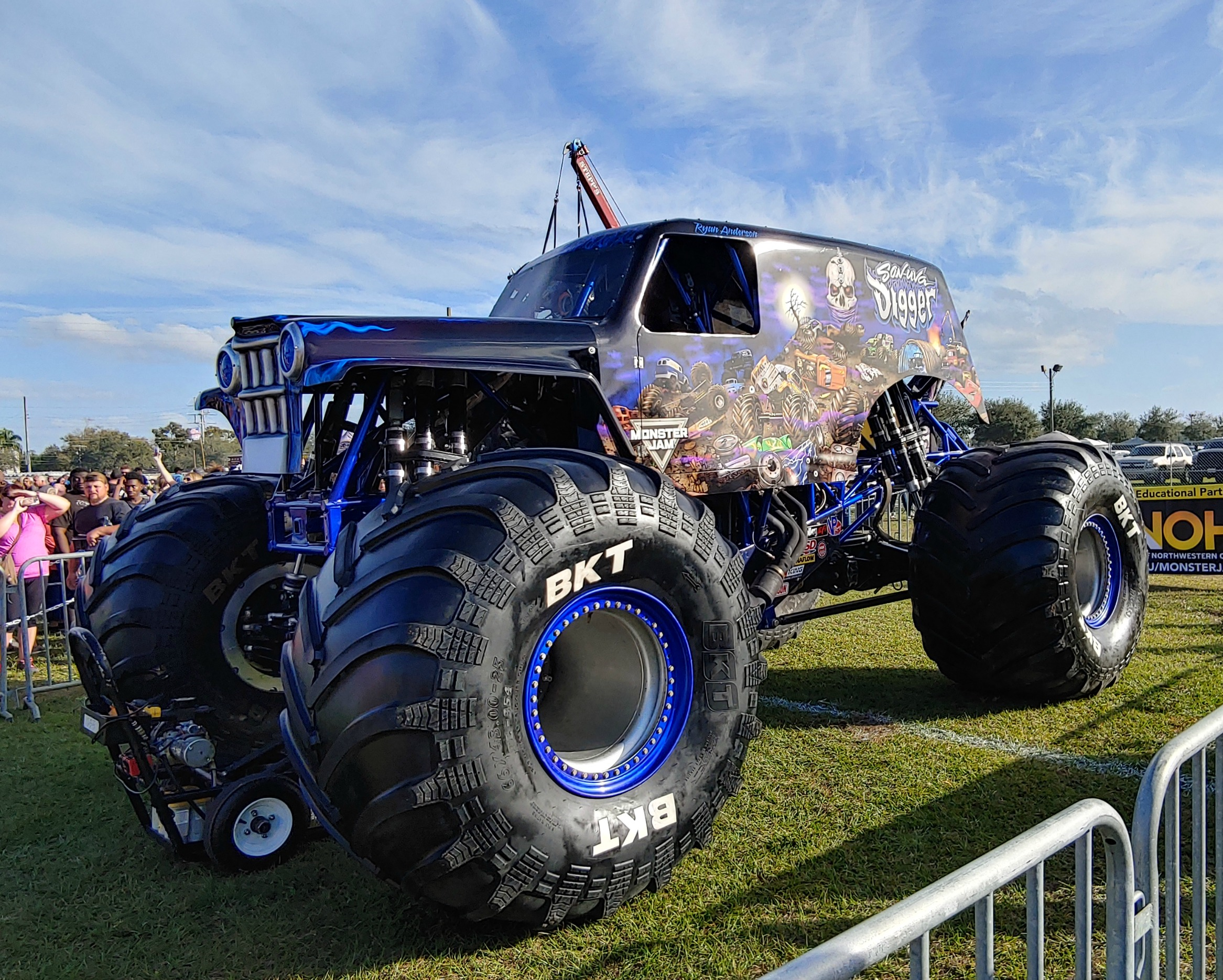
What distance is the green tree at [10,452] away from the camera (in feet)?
146

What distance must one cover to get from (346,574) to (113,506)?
885cm

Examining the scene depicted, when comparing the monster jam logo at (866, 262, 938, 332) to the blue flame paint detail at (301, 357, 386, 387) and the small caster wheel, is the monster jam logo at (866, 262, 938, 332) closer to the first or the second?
the blue flame paint detail at (301, 357, 386, 387)

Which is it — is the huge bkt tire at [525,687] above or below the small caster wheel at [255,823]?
Result: above

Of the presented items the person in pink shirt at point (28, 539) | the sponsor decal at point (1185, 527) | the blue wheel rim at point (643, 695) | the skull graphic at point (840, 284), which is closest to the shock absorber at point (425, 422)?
the blue wheel rim at point (643, 695)

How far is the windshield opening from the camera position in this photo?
15.8 ft

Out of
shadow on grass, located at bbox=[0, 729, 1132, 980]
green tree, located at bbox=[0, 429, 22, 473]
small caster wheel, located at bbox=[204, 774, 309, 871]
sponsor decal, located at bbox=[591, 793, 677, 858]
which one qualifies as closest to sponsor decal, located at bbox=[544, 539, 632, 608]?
sponsor decal, located at bbox=[591, 793, 677, 858]

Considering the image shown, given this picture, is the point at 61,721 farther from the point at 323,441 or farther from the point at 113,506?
the point at 113,506

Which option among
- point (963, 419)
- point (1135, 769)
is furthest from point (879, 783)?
point (963, 419)

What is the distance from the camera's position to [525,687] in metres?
2.98

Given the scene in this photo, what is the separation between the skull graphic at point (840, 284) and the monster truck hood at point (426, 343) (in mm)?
1842

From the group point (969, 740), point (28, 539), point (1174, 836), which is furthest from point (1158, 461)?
point (1174, 836)

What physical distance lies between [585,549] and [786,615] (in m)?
2.70

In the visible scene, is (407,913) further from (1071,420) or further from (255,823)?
(1071,420)

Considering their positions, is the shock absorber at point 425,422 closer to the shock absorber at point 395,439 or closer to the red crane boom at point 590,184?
the shock absorber at point 395,439
